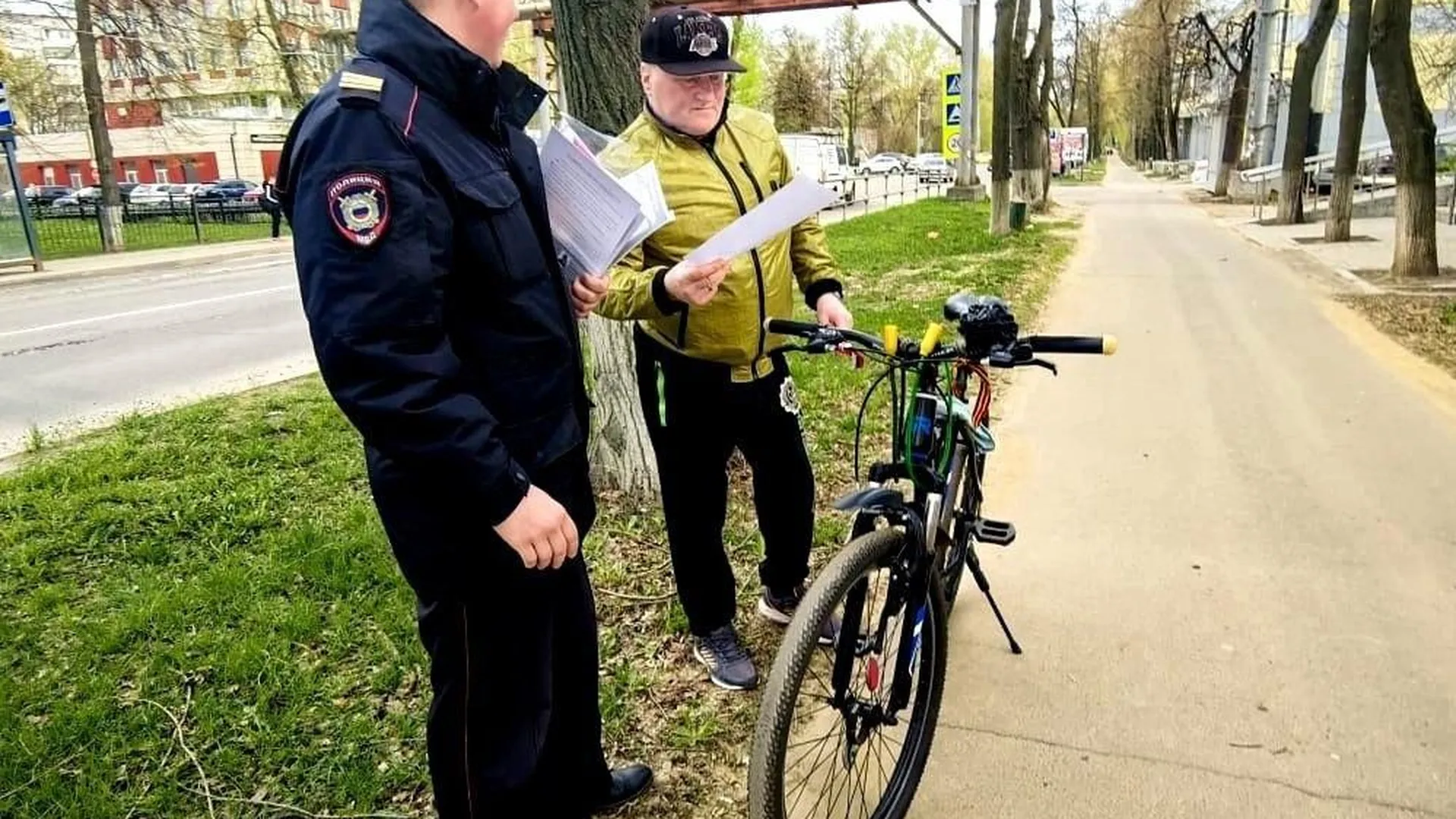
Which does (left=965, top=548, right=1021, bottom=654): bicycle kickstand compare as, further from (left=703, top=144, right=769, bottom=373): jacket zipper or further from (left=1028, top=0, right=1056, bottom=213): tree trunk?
(left=1028, top=0, right=1056, bottom=213): tree trunk

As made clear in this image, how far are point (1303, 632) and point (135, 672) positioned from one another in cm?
394

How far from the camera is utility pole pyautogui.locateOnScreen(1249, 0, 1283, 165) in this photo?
2672cm

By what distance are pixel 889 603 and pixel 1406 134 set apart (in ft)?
38.7

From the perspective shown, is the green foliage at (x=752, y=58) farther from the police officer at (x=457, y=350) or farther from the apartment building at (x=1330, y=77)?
the police officer at (x=457, y=350)

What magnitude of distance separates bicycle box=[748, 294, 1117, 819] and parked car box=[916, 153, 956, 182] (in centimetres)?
3932

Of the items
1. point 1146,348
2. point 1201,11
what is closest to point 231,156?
point 1201,11

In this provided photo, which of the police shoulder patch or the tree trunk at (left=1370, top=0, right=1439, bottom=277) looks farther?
the tree trunk at (left=1370, top=0, right=1439, bottom=277)

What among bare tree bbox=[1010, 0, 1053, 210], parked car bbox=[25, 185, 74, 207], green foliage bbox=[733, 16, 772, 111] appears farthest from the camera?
green foliage bbox=[733, 16, 772, 111]

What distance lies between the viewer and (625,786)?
103 inches

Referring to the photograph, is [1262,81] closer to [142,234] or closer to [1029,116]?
[1029,116]

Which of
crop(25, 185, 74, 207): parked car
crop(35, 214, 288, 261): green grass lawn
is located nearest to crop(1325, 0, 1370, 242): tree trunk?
crop(35, 214, 288, 261): green grass lawn

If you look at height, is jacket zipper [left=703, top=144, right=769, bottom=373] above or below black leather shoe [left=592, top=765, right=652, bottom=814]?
above

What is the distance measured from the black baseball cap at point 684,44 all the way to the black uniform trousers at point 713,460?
2.53 ft

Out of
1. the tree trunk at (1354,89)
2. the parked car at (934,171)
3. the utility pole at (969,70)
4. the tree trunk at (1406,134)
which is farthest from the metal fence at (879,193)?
the tree trunk at (1406,134)
